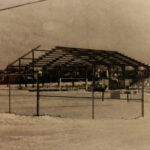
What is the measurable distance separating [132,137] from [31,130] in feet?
8.41

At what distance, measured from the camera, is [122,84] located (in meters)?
22.2

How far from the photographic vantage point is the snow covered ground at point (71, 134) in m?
5.55

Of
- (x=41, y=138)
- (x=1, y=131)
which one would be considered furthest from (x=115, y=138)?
(x=1, y=131)

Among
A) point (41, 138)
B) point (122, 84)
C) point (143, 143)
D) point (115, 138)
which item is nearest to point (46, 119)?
point (41, 138)

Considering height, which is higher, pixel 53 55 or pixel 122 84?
pixel 53 55

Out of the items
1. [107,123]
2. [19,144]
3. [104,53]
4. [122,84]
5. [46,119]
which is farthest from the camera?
[122,84]

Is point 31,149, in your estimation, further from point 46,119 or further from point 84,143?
point 46,119

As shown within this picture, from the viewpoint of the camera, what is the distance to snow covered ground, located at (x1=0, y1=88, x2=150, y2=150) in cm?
555

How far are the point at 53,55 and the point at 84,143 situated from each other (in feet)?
51.6

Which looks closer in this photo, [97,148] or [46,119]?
[97,148]

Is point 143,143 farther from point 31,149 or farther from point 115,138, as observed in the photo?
point 31,149

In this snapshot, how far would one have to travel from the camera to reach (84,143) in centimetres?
577

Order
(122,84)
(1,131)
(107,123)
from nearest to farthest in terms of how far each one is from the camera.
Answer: (1,131)
(107,123)
(122,84)

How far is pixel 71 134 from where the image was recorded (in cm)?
665
